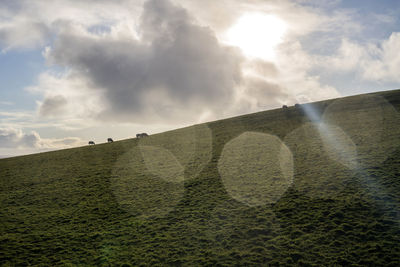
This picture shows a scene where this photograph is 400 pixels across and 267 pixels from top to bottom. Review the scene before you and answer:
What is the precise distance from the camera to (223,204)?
72.1 ft

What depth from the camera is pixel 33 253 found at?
17.3 m

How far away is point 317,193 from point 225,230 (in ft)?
27.1

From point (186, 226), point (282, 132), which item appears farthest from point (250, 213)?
point (282, 132)

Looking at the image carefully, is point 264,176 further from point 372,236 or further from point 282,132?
point 282,132

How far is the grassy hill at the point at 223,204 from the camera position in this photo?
15.5 metres

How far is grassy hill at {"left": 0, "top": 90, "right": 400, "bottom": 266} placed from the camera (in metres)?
15.5

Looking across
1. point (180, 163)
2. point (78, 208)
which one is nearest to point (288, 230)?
point (78, 208)

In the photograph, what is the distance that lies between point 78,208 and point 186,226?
11156 millimetres

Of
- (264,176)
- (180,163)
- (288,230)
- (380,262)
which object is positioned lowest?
(380,262)

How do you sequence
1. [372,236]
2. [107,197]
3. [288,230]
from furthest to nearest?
1. [107,197]
2. [288,230]
3. [372,236]

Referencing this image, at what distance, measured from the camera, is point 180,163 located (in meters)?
37.2

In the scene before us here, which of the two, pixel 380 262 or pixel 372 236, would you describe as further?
pixel 372 236

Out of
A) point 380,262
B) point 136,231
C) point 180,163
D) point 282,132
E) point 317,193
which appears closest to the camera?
point 380,262

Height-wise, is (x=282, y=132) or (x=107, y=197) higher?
(x=282, y=132)
